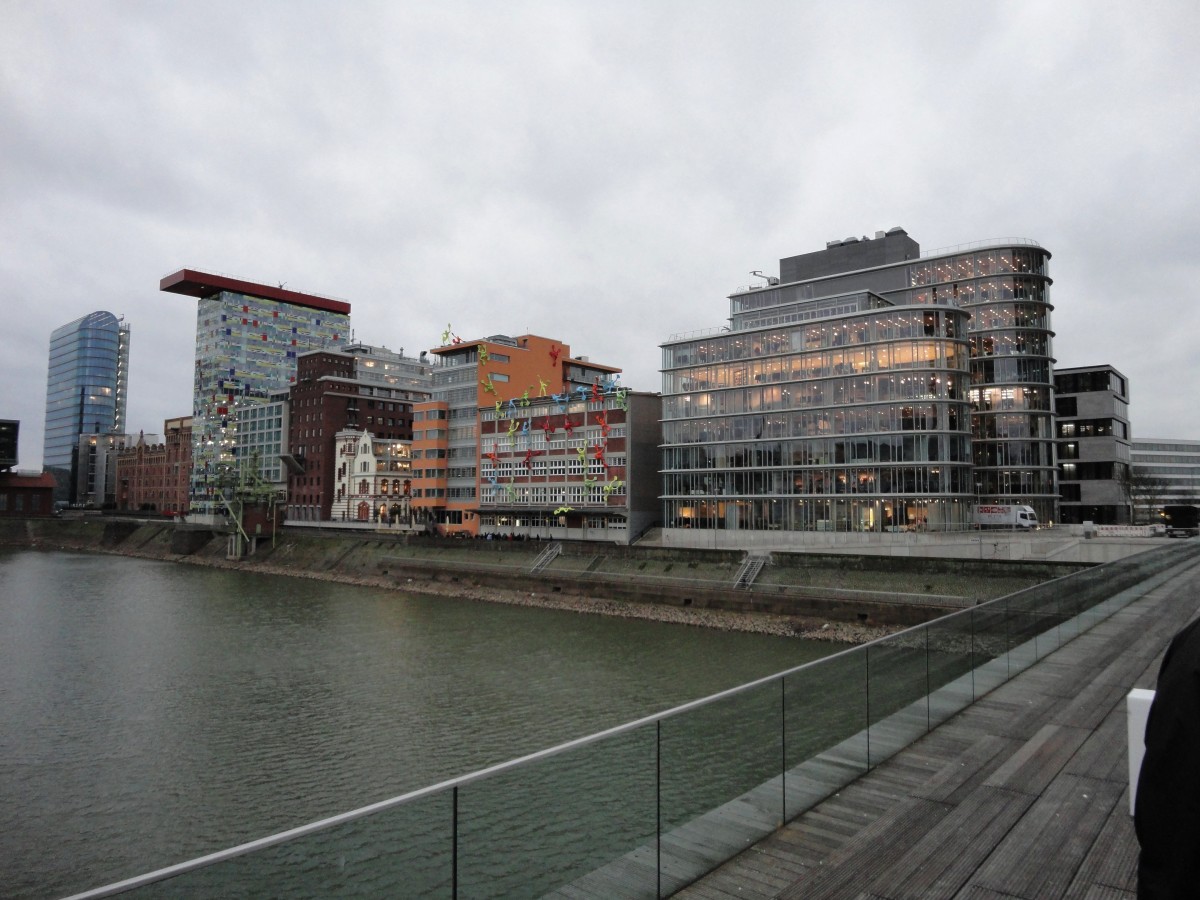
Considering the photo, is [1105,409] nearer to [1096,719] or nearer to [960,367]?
[960,367]

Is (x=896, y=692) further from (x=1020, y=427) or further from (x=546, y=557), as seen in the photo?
(x=1020, y=427)

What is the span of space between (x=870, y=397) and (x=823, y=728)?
62655 millimetres

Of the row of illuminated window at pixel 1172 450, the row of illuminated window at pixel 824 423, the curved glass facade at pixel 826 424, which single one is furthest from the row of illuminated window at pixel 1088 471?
the row of illuminated window at pixel 1172 450

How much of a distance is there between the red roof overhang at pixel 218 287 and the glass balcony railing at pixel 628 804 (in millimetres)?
193378

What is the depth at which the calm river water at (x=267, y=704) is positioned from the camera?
772 inches

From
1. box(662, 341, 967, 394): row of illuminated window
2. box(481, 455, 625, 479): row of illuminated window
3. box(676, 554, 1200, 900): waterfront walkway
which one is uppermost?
box(662, 341, 967, 394): row of illuminated window

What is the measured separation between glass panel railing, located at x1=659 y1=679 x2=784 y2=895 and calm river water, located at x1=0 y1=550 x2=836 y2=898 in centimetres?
1509

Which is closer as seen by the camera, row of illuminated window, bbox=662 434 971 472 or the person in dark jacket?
the person in dark jacket

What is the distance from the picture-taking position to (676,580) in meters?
56.9

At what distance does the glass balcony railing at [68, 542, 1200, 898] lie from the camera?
19.6 ft

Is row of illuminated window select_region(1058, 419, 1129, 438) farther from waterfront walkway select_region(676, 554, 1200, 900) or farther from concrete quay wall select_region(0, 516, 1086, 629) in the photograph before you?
waterfront walkway select_region(676, 554, 1200, 900)

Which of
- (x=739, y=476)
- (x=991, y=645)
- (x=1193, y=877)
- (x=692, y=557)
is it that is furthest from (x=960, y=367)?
(x=1193, y=877)

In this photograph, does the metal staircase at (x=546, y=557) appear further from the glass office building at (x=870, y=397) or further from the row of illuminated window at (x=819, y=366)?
the row of illuminated window at (x=819, y=366)

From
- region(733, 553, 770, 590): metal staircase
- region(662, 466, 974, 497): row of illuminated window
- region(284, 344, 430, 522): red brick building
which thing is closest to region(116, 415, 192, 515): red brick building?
region(284, 344, 430, 522): red brick building
